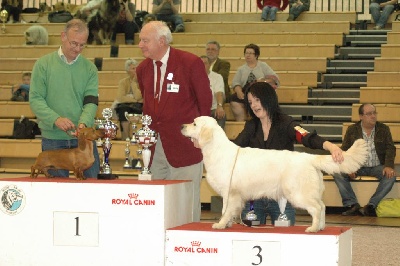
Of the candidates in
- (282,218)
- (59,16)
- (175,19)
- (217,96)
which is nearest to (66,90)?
(282,218)

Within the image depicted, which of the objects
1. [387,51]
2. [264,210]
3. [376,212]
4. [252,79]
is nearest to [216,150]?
[264,210]

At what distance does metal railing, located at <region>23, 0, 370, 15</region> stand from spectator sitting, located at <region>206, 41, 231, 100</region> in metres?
4.62

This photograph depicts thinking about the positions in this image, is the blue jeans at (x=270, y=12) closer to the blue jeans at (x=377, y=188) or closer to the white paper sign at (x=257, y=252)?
the blue jeans at (x=377, y=188)

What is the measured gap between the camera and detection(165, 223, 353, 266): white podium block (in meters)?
4.45

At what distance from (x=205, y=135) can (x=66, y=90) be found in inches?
47.9

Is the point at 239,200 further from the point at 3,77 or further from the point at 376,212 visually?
the point at 3,77

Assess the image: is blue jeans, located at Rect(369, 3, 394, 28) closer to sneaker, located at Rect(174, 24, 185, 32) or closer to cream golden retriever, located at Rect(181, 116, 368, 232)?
sneaker, located at Rect(174, 24, 185, 32)

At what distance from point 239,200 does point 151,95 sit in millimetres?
1206

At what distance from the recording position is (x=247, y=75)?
1067cm

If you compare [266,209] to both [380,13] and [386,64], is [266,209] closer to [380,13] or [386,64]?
[386,64]

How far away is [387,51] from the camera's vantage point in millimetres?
12047

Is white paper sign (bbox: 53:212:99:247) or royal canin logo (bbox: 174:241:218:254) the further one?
white paper sign (bbox: 53:212:99:247)

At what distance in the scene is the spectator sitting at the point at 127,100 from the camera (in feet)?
34.8

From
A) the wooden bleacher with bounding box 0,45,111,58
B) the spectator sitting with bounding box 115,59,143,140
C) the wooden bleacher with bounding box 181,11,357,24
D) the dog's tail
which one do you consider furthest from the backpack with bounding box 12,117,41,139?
the dog's tail
